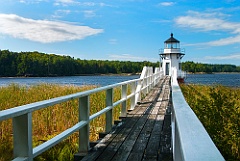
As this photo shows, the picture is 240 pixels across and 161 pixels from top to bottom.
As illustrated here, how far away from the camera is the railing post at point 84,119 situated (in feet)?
13.9

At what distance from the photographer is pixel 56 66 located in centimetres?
10356

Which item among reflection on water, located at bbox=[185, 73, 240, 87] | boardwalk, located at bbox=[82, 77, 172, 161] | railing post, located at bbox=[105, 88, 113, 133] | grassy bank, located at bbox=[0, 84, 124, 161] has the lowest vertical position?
reflection on water, located at bbox=[185, 73, 240, 87]

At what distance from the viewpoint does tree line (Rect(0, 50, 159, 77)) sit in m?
93.5

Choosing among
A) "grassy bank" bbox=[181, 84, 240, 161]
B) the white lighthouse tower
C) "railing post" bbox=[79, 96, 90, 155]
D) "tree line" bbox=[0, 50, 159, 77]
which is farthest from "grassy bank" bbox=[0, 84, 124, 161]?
"tree line" bbox=[0, 50, 159, 77]

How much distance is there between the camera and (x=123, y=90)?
762 centimetres

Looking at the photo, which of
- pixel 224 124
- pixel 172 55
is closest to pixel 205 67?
pixel 172 55

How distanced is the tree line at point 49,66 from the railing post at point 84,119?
9408 centimetres

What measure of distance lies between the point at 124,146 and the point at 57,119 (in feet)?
12.7

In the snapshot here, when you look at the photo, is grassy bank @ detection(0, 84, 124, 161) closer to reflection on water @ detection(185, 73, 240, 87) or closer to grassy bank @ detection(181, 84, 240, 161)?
grassy bank @ detection(181, 84, 240, 161)

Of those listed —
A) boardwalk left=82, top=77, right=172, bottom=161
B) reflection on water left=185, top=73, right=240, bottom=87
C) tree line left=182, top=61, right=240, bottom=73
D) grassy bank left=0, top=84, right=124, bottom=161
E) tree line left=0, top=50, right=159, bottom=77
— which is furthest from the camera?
tree line left=182, top=61, right=240, bottom=73

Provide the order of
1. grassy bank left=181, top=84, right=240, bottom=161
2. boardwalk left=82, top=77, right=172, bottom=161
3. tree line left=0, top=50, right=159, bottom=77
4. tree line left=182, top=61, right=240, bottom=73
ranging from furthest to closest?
tree line left=182, top=61, right=240, bottom=73 → tree line left=0, top=50, right=159, bottom=77 → grassy bank left=181, top=84, right=240, bottom=161 → boardwalk left=82, top=77, right=172, bottom=161

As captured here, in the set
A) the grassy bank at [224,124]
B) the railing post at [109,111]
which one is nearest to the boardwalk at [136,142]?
the railing post at [109,111]

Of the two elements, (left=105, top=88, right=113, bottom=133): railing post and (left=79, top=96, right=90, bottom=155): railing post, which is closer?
(left=79, top=96, right=90, bottom=155): railing post

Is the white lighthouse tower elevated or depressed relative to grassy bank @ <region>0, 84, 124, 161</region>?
elevated
